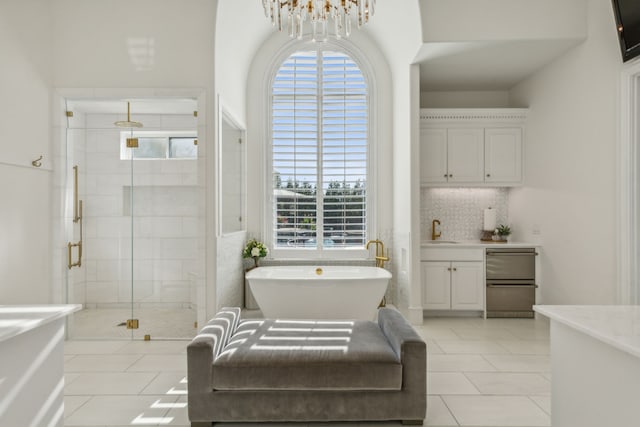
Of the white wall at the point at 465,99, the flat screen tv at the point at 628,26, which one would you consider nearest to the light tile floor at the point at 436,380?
the flat screen tv at the point at 628,26

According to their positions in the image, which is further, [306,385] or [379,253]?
[379,253]

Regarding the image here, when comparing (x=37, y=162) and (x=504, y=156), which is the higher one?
(x=504, y=156)

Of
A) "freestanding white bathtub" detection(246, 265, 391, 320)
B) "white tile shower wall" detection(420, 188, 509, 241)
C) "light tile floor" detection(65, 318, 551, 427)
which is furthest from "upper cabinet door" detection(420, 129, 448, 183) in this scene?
"light tile floor" detection(65, 318, 551, 427)

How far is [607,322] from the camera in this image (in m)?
1.82

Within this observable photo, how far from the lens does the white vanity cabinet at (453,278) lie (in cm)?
533

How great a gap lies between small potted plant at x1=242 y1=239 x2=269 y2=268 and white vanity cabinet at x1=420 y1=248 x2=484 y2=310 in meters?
1.96

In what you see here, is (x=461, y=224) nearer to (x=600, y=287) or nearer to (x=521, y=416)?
(x=600, y=287)

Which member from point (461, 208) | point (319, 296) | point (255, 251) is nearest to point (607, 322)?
point (319, 296)

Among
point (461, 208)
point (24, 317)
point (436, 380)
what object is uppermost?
point (461, 208)

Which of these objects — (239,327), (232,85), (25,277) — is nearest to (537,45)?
(232,85)

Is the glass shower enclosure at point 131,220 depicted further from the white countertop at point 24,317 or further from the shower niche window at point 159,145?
the white countertop at point 24,317

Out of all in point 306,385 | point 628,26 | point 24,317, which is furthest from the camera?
point 628,26

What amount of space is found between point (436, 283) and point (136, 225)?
10.9 ft

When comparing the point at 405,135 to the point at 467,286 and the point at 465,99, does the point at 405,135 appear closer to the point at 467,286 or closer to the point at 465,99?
the point at 465,99
